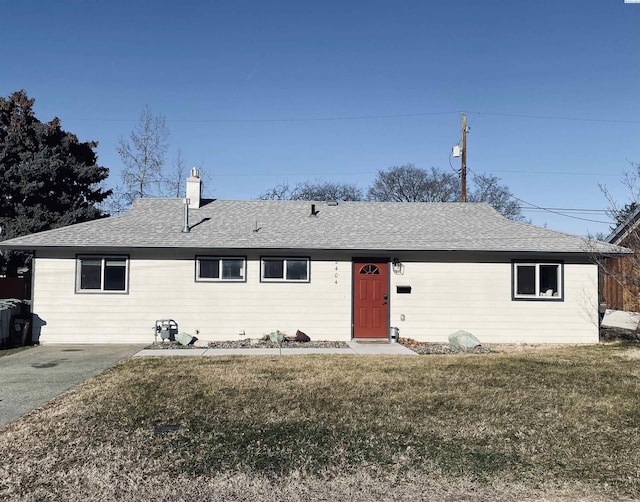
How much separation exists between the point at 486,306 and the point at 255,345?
657 centimetres

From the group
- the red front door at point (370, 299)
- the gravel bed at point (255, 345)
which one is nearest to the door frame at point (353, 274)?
the red front door at point (370, 299)

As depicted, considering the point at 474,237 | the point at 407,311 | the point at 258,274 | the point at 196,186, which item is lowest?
the point at 407,311

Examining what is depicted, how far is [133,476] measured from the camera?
436 centimetres

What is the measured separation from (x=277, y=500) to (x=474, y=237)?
38.4ft

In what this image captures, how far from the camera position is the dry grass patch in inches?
165

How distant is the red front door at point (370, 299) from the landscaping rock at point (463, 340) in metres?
1.84

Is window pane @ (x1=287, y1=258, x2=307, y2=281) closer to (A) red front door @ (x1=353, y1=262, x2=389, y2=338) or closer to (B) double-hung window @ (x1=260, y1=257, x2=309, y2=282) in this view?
(B) double-hung window @ (x1=260, y1=257, x2=309, y2=282)

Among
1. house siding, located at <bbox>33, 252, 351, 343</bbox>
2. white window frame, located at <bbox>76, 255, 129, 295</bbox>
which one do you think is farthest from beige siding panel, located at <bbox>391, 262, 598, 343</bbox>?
white window frame, located at <bbox>76, 255, 129, 295</bbox>

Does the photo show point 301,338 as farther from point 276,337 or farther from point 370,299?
point 370,299

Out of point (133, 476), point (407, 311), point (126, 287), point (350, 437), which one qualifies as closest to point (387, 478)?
point (350, 437)

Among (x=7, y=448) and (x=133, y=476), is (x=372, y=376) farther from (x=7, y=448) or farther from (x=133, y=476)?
(x=7, y=448)

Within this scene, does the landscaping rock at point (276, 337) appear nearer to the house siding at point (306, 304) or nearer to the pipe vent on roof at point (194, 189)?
the house siding at point (306, 304)

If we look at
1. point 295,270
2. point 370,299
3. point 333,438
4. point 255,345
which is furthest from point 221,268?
point 333,438

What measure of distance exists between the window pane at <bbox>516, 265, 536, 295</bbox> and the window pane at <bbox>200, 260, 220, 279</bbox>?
8503 mm
